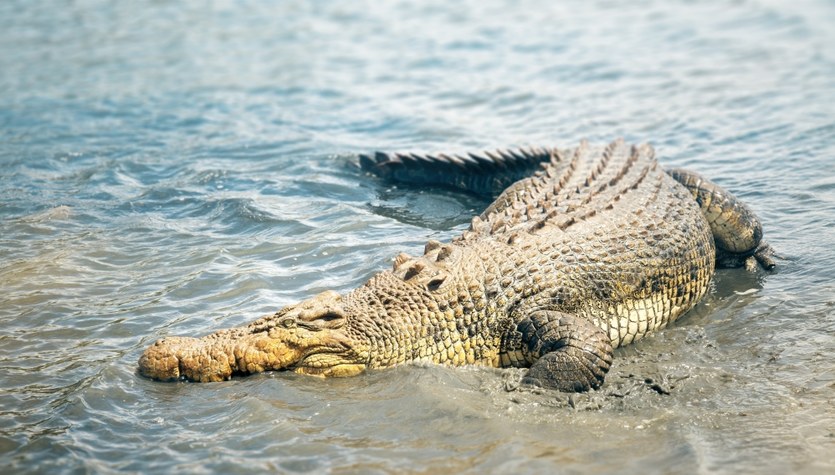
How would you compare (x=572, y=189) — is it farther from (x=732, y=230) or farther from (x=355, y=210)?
(x=355, y=210)

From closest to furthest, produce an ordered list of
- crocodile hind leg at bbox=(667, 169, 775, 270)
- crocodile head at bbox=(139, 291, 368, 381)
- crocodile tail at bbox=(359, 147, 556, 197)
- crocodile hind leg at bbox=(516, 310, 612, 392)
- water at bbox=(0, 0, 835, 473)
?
water at bbox=(0, 0, 835, 473)
crocodile hind leg at bbox=(516, 310, 612, 392)
crocodile head at bbox=(139, 291, 368, 381)
crocodile hind leg at bbox=(667, 169, 775, 270)
crocodile tail at bbox=(359, 147, 556, 197)

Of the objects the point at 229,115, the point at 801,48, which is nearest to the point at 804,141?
the point at 801,48

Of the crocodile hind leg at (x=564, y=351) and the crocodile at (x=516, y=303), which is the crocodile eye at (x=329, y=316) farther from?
the crocodile hind leg at (x=564, y=351)

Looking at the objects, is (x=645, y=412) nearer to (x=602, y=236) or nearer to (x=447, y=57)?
(x=602, y=236)

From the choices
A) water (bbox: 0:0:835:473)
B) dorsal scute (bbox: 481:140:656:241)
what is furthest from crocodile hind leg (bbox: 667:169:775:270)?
dorsal scute (bbox: 481:140:656:241)

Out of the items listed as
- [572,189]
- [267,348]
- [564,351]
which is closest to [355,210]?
[572,189]

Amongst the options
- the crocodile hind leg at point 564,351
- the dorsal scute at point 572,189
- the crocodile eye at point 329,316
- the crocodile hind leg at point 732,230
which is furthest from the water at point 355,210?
the dorsal scute at point 572,189

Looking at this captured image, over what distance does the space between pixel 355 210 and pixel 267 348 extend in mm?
3517

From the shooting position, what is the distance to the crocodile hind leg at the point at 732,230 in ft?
23.4

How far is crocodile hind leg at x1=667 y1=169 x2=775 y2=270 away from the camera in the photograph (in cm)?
713

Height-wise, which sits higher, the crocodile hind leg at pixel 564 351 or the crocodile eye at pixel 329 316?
the crocodile eye at pixel 329 316

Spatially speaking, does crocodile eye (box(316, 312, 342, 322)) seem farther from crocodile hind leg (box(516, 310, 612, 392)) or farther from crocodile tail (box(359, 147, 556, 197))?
crocodile tail (box(359, 147, 556, 197))

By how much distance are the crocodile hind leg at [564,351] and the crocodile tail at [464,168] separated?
306 cm

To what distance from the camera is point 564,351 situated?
534 centimetres
